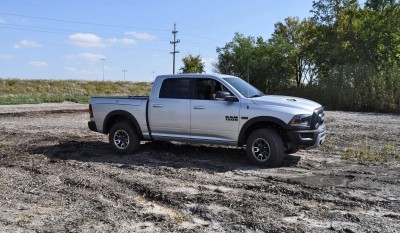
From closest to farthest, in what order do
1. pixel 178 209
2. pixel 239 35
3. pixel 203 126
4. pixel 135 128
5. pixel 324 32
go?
pixel 178 209
pixel 203 126
pixel 135 128
pixel 324 32
pixel 239 35

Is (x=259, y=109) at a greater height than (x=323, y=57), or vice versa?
(x=323, y=57)

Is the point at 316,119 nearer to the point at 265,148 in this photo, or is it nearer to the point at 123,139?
the point at 265,148

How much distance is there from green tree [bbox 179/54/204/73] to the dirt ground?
37.7 meters

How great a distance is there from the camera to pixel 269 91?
37938 millimetres

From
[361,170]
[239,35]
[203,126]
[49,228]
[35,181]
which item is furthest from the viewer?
[239,35]

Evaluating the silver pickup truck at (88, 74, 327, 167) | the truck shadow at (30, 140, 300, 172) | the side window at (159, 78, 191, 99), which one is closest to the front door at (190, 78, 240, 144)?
the silver pickup truck at (88, 74, 327, 167)

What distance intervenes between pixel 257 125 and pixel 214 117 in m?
0.94

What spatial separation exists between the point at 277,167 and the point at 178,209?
326 centimetres

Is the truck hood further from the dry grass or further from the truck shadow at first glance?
the dry grass

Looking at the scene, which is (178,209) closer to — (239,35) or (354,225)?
(354,225)

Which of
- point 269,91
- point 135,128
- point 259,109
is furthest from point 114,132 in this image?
point 269,91

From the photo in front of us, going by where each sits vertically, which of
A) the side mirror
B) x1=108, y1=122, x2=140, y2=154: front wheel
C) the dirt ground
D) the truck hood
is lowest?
the dirt ground

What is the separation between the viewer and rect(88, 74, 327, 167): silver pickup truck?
26.8 feet

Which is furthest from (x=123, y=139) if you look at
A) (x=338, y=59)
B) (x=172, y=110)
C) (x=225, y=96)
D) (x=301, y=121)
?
(x=338, y=59)
